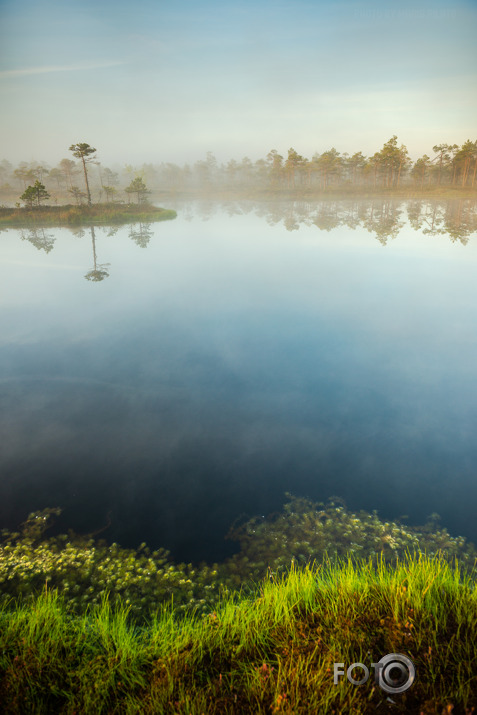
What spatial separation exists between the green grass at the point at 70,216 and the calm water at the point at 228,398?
2872 centimetres

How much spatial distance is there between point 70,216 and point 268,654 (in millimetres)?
52139

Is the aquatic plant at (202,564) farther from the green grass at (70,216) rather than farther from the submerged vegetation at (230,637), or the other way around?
the green grass at (70,216)

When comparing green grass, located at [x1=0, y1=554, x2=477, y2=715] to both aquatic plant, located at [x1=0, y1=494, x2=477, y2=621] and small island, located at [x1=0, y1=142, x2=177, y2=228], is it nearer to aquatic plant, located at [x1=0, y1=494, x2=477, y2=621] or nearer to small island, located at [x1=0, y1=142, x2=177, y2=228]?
aquatic plant, located at [x1=0, y1=494, x2=477, y2=621]

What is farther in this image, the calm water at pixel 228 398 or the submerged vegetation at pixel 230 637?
the calm water at pixel 228 398

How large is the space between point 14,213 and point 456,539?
55.8 m

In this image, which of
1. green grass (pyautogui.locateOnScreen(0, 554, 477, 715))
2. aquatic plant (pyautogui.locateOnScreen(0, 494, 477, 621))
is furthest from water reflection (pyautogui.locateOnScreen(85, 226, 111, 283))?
green grass (pyautogui.locateOnScreen(0, 554, 477, 715))

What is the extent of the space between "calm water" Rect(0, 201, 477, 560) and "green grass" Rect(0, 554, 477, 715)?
76.1 inches

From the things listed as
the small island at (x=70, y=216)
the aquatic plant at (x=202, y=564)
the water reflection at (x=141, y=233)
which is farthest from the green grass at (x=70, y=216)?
the aquatic plant at (x=202, y=564)

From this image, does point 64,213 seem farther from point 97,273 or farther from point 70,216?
point 97,273

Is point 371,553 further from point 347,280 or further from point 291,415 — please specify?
point 347,280

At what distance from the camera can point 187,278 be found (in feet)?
70.8

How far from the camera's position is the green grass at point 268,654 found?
2682 mm

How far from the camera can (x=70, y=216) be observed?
46438 mm

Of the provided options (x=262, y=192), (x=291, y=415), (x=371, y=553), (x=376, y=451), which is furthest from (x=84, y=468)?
(x=262, y=192)
